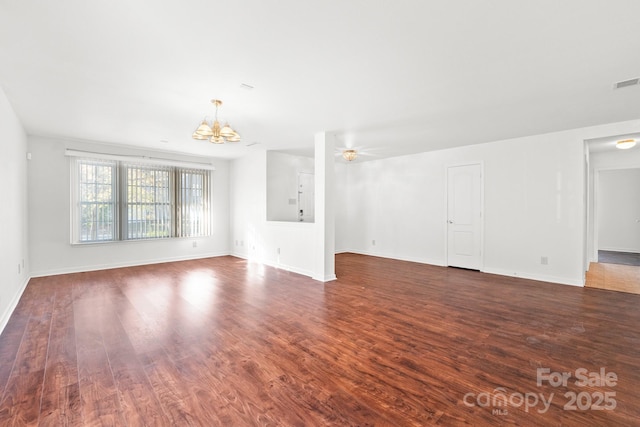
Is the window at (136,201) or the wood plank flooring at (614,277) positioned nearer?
the wood plank flooring at (614,277)

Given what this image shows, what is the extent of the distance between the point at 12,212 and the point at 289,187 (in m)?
4.78

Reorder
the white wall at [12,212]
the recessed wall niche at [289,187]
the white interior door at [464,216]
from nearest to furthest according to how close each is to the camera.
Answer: the white wall at [12,212] → the white interior door at [464,216] → the recessed wall niche at [289,187]

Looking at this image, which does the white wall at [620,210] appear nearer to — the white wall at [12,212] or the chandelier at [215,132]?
the chandelier at [215,132]

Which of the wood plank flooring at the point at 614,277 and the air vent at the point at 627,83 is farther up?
the air vent at the point at 627,83

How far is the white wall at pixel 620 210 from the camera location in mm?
8133

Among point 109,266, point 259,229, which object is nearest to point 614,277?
point 259,229

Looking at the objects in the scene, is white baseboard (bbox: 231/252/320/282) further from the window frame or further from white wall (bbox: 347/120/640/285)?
white wall (bbox: 347/120/640/285)

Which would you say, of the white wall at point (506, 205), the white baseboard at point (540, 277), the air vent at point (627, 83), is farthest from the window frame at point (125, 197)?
the air vent at point (627, 83)

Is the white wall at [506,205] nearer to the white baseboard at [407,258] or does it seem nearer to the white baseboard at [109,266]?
the white baseboard at [407,258]

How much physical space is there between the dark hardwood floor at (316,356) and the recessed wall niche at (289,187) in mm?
2792

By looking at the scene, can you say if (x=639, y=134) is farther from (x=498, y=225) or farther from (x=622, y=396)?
Result: (x=622, y=396)

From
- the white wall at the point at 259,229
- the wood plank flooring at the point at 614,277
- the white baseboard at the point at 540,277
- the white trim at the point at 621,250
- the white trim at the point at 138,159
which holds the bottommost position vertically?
the wood plank flooring at the point at 614,277

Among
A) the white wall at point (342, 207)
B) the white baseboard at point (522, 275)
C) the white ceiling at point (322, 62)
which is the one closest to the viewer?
the white ceiling at point (322, 62)

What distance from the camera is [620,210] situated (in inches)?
331
